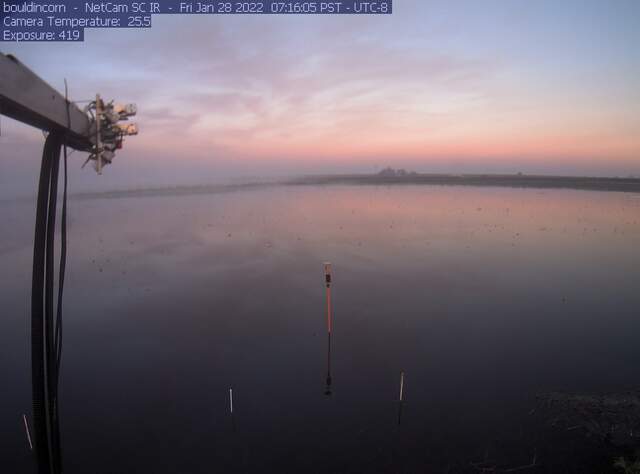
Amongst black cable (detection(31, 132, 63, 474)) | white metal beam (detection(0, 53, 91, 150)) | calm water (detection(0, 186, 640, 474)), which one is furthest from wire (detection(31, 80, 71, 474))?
calm water (detection(0, 186, 640, 474))

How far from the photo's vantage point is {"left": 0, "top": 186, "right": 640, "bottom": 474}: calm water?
8.96 m

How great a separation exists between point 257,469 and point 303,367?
4.19 meters

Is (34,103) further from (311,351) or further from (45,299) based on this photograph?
(311,351)

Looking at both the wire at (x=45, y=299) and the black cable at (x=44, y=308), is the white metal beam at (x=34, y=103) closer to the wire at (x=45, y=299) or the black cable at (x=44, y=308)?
the wire at (x=45, y=299)

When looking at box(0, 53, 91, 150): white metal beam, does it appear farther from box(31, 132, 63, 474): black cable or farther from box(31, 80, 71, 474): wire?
box(31, 132, 63, 474): black cable

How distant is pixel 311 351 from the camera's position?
44.0ft

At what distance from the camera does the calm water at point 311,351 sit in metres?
8.96

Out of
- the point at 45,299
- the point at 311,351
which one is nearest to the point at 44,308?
the point at 45,299

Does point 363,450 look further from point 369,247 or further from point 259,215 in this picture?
point 259,215

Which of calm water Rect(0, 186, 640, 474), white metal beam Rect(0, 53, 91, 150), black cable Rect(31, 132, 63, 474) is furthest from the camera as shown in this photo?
calm water Rect(0, 186, 640, 474)

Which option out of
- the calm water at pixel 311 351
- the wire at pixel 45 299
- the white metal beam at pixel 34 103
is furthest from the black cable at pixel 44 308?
the calm water at pixel 311 351

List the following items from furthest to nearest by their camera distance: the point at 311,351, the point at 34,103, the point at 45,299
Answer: the point at 311,351
the point at 45,299
the point at 34,103

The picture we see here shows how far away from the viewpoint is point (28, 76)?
3.32m

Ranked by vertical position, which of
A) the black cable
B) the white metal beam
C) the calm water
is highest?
the white metal beam
